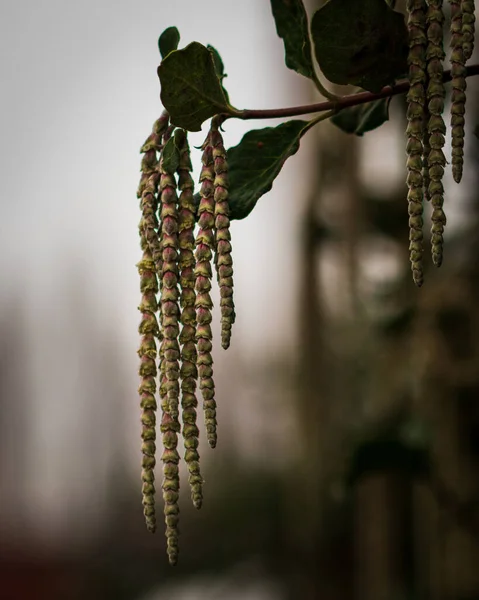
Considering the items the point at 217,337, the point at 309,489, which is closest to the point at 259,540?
the point at 309,489

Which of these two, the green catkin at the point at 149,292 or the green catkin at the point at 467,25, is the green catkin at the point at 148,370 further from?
the green catkin at the point at 467,25

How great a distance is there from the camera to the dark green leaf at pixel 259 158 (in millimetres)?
266

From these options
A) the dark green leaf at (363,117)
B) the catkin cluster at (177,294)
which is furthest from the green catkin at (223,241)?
the dark green leaf at (363,117)

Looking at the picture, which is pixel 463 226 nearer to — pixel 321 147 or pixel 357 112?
pixel 321 147

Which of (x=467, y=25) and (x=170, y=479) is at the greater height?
(x=467, y=25)

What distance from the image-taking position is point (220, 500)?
1.55 meters

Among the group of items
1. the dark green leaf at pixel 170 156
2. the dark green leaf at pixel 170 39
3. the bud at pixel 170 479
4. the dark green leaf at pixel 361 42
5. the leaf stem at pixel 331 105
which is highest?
the dark green leaf at pixel 170 39

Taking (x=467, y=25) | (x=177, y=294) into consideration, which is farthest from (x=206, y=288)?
(x=467, y=25)

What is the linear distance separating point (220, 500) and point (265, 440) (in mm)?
160

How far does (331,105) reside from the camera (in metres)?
0.25

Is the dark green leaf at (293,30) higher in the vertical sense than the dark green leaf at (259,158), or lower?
higher

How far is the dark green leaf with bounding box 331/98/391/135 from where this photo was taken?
0.31 metres

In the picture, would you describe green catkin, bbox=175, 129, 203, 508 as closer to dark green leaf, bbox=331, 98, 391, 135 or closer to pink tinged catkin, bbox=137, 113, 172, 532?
pink tinged catkin, bbox=137, 113, 172, 532

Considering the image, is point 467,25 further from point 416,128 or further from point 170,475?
point 170,475
